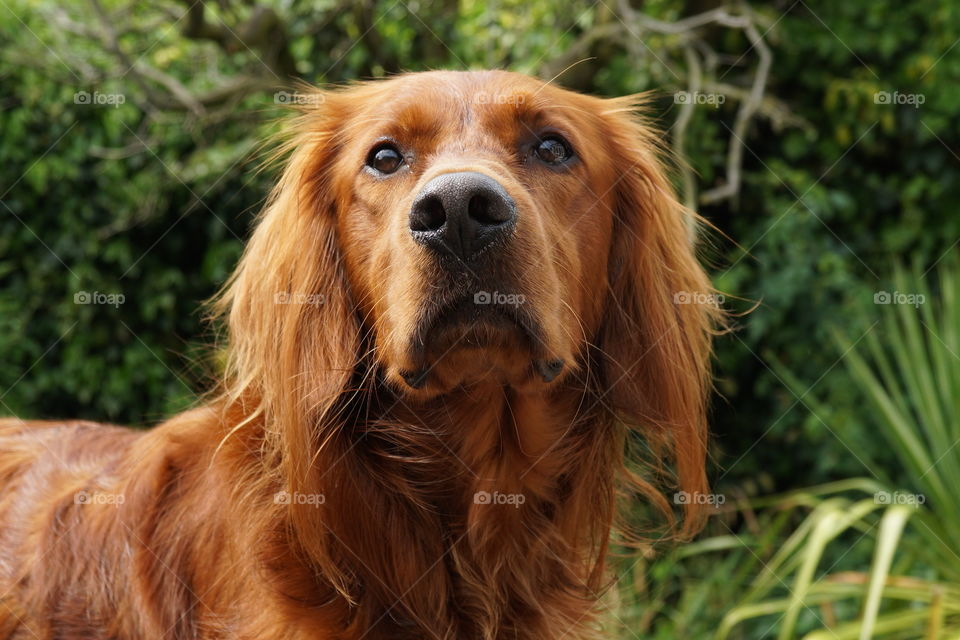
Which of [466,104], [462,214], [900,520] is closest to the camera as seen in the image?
[462,214]

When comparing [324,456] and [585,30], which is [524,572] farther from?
[585,30]

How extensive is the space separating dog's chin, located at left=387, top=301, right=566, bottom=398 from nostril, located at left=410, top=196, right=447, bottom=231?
192 millimetres

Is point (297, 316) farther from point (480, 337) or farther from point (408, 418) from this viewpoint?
point (480, 337)

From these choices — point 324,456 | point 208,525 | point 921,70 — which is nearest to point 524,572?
point 324,456

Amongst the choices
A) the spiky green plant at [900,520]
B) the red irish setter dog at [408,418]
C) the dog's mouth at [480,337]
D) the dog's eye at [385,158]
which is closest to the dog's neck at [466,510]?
the red irish setter dog at [408,418]

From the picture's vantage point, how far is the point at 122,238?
582 cm

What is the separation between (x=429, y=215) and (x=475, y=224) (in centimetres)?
11

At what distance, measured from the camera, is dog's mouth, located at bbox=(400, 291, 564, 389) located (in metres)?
2.13

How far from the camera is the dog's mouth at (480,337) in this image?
2133mm

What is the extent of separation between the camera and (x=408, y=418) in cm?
245

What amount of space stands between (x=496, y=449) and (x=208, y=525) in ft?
2.57

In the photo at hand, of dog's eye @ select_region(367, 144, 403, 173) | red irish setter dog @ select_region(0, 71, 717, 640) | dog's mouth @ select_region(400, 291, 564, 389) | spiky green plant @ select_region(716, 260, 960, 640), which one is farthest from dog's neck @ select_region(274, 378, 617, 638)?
→ spiky green plant @ select_region(716, 260, 960, 640)

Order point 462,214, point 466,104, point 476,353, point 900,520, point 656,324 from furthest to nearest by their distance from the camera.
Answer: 1. point 900,520
2. point 656,324
3. point 466,104
4. point 476,353
5. point 462,214

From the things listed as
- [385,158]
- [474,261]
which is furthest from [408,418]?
[385,158]
